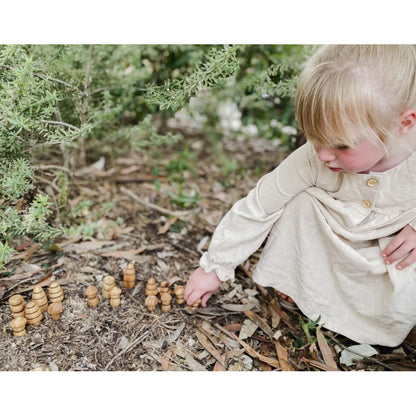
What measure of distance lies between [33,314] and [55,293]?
0.34ft

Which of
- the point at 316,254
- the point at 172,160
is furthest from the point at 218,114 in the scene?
the point at 316,254

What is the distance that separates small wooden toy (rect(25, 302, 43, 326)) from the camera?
1.48 metres

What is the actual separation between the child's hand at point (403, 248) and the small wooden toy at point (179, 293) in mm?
808

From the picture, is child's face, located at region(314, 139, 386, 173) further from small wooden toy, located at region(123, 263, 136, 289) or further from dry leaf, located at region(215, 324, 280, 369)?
small wooden toy, located at region(123, 263, 136, 289)

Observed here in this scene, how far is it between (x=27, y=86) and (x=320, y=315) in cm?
138

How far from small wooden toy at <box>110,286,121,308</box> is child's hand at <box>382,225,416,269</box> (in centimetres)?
104

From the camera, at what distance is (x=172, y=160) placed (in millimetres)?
2766

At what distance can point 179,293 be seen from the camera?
172 centimetres

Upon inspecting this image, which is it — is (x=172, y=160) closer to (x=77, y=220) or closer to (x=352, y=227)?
(x=77, y=220)

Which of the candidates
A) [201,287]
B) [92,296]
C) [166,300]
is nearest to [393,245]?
[201,287]

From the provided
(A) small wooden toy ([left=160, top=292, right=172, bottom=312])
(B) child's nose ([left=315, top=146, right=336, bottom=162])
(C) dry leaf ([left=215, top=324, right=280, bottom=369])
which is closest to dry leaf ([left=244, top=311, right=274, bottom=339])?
(C) dry leaf ([left=215, top=324, right=280, bottom=369])

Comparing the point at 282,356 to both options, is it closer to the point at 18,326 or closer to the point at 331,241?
the point at 331,241

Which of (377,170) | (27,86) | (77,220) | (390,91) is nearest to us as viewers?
(390,91)

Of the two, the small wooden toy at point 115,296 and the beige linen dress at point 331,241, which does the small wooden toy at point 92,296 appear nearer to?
the small wooden toy at point 115,296
